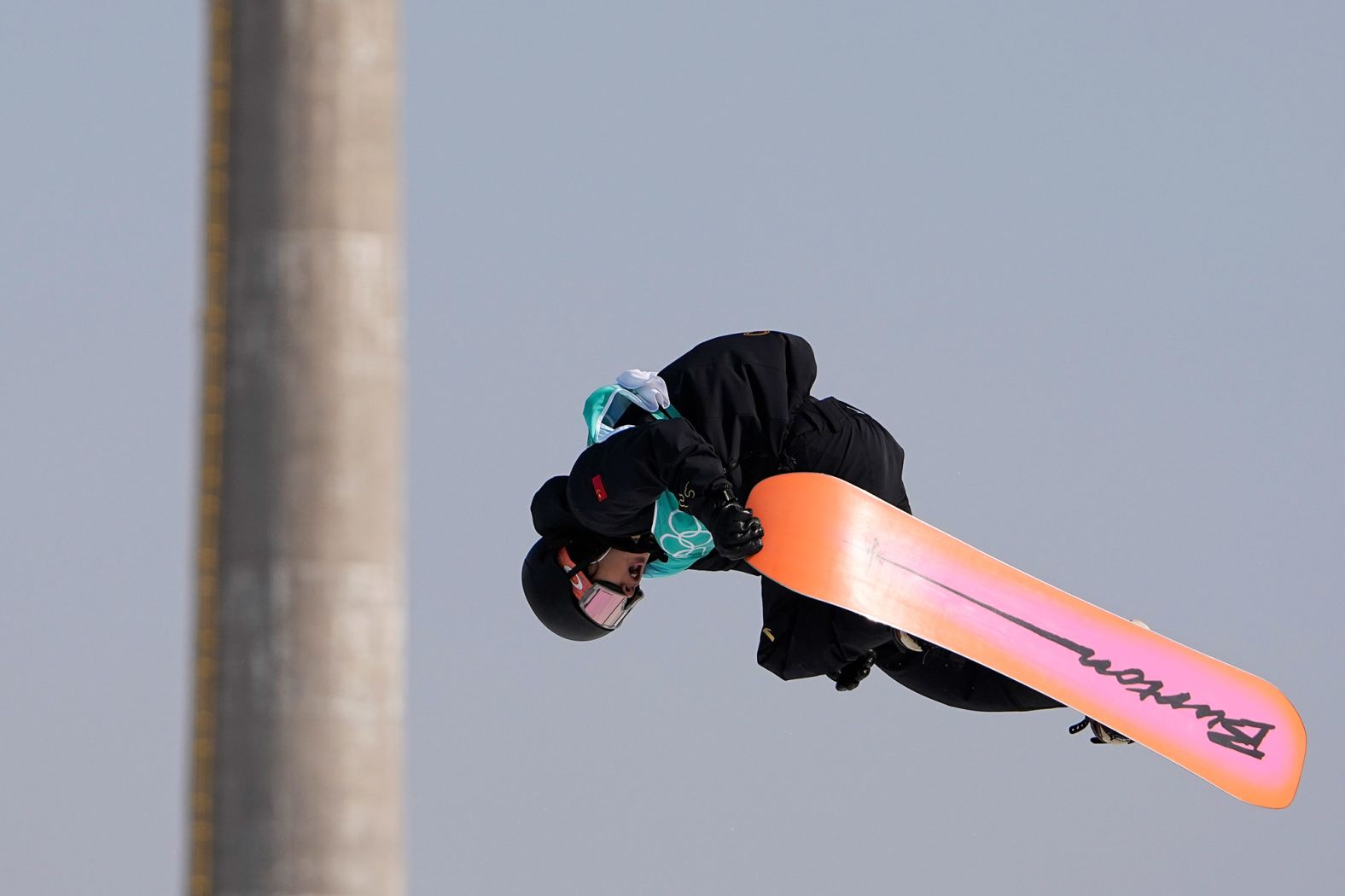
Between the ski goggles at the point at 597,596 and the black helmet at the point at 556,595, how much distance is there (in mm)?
13

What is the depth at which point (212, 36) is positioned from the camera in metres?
3.17

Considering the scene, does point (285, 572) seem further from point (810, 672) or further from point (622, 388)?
point (810, 672)

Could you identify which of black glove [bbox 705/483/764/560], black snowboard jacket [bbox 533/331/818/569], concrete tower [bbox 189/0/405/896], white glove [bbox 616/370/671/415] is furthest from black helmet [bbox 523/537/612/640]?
concrete tower [bbox 189/0/405/896]

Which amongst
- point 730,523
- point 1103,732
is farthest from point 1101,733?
point 730,523

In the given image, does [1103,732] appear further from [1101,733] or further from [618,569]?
[618,569]

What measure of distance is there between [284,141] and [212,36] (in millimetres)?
234

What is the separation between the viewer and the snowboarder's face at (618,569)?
5352 millimetres

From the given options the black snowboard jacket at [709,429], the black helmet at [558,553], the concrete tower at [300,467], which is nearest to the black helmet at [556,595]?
the black helmet at [558,553]

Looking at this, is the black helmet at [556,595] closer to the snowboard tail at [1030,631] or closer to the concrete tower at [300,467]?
the snowboard tail at [1030,631]

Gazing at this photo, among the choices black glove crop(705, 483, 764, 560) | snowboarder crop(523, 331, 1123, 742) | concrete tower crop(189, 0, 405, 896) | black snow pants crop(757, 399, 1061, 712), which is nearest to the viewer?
→ concrete tower crop(189, 0, 405, 896)

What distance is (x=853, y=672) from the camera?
5.30m

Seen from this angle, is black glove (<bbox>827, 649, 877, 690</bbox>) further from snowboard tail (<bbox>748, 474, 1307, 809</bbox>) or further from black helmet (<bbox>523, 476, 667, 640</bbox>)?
black helmet (<bbox>523, 476, 667, 640</bbox>)

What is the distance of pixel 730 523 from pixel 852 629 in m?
0.71

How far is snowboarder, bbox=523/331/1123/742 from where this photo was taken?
4.70 meters
